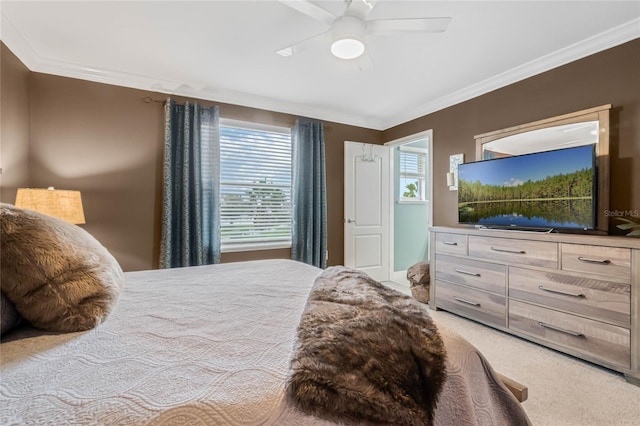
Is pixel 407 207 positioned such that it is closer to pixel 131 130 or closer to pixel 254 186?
pixel 254 186

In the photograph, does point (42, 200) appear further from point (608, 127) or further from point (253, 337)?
point (608, 127)

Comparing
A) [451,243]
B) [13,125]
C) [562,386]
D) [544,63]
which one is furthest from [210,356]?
[544,63]

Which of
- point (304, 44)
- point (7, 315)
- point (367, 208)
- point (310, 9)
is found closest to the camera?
point (7, 315)

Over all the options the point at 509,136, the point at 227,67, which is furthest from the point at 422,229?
the point at 227,67

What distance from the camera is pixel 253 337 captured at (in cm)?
89

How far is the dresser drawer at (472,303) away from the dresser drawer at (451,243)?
363mm

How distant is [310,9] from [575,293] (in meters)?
2.69

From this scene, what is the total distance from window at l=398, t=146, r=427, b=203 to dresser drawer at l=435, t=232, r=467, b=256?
175 cm

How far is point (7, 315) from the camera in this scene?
0.86 m

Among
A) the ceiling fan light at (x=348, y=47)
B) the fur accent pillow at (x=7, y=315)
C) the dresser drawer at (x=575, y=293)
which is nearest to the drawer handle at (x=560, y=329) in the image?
the dresser drawer at (x=575, y=293)

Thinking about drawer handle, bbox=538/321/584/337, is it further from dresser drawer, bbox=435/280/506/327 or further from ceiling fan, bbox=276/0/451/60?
ceiling fan, bbox=276/0/451/60

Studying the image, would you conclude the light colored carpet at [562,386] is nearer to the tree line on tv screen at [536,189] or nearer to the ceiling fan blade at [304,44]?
the tree line on tv screen at [536,189]

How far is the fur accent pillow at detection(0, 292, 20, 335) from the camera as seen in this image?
33.1 inches

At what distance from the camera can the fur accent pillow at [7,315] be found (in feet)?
2.76
